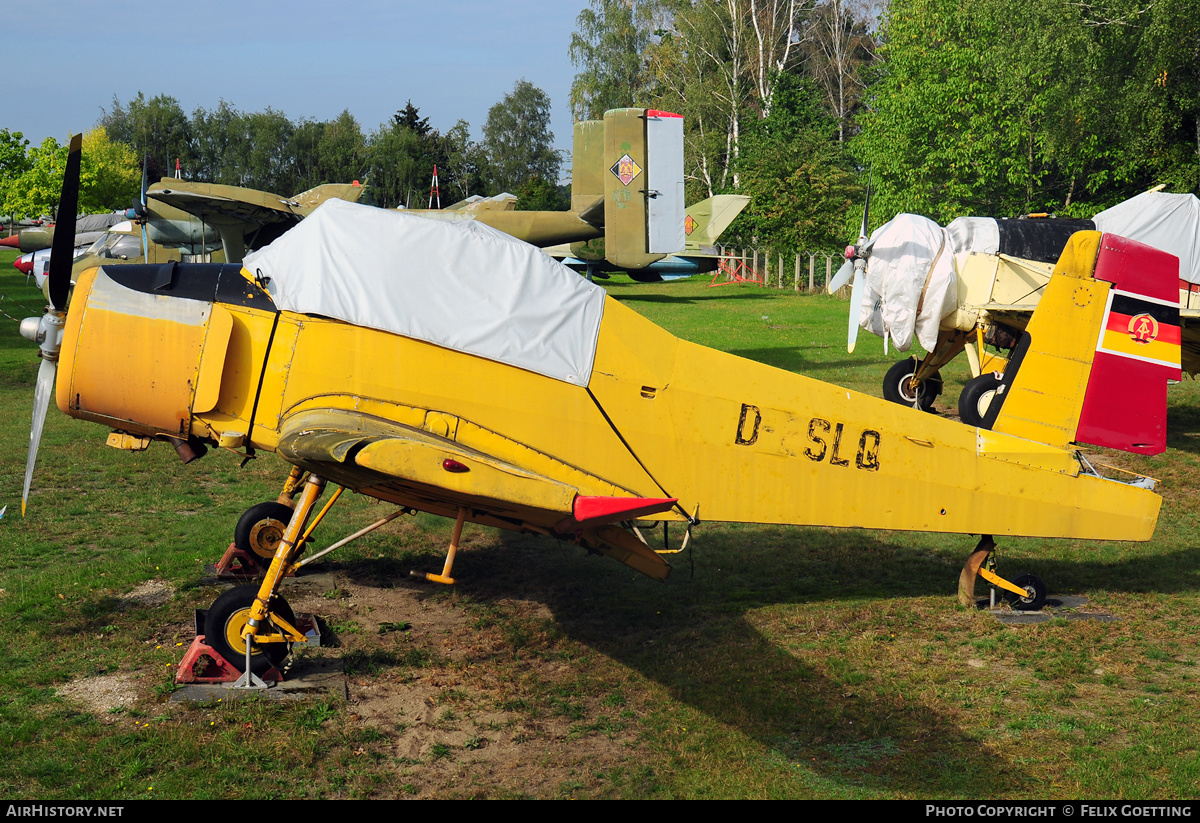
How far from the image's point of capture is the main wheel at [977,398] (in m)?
12.3

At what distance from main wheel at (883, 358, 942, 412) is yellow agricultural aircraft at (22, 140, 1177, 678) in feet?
28.3

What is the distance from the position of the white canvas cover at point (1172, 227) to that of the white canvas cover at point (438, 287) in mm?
10556

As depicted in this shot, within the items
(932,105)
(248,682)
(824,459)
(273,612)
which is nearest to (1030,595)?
(824,459)

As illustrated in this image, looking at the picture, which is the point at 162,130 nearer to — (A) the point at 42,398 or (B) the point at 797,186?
(B) the point at 797,186

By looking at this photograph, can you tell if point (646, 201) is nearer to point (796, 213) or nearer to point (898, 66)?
point (898, 66)

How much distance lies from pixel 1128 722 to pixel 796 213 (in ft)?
124

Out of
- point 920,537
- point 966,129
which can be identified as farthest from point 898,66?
point 920,537

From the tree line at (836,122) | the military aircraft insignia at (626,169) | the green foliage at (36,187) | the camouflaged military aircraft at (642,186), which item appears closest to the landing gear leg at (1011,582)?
the camouflaged military aircraft at (642,186)

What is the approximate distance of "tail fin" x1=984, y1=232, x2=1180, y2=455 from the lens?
686cm

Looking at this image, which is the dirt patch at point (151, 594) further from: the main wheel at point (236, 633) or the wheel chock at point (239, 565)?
the main wheel at point (236, 633)

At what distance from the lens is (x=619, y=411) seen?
601cm

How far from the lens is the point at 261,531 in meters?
7.68

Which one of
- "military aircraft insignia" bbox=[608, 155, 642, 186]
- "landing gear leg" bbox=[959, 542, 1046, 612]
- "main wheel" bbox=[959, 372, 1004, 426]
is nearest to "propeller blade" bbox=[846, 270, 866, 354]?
"main wheel" bbox=[959, 372, 1004, 426]
